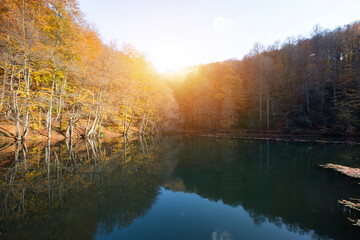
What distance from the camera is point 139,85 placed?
24578 millimetres

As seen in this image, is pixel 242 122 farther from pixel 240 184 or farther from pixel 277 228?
pixel 277 228

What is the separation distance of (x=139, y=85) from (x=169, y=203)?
853 inches

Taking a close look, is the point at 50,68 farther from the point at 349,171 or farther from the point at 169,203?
the point at 349,171

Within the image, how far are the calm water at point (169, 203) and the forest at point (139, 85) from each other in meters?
8.65

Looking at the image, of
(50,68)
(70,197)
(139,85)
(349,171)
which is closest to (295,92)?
(139,85)

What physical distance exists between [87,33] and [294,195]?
21905mm

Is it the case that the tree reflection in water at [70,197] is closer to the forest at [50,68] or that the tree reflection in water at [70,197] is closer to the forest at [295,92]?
the forest at [50,68]

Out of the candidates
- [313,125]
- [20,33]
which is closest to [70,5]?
[20,33]

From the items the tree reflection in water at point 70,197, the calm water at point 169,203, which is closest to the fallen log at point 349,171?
the calm water at point 169,203

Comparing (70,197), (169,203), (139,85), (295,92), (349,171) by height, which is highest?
(295,92)

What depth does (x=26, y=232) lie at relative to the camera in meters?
3.17

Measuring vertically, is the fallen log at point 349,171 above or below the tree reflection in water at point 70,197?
above

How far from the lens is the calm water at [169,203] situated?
3467 mm

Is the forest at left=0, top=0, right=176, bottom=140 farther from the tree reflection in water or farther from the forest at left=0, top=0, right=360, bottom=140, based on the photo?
the tree reflection in water
